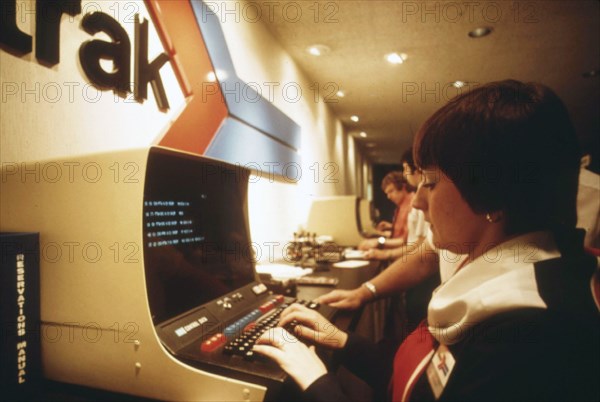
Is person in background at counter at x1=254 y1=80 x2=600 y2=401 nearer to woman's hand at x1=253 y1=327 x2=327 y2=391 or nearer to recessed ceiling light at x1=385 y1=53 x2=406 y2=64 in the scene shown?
woman's hand at x1=253 y1=327 x2=327 y2=391

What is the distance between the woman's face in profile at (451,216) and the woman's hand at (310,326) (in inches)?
15.1

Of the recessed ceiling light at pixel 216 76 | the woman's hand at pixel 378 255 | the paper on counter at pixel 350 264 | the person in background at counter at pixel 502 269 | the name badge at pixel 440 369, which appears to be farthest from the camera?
the woman's hand at pixel 378 255

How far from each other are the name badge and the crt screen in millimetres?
577

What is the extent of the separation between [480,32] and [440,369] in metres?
3.42

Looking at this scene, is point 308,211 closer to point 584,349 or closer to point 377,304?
point 377,304

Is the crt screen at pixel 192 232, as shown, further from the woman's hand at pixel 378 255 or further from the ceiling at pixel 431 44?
the woman's hand at pixel 378 255

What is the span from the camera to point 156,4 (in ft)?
4.86

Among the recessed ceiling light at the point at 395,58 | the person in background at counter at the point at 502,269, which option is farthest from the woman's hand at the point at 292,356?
the recessed ceiling light at the point at 395,58

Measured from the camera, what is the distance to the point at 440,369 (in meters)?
0.63

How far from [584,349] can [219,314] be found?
0.77m

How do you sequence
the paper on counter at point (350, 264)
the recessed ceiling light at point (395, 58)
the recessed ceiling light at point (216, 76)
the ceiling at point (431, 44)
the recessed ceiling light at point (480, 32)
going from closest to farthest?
the recessed ceiling light at point (216, 76) < the paper on counter at point (350, 264) < the ceiling at point (431, 44) < the recessed ceiling light at point (480, 32) < the recessed ceiling light at point (395, 58)

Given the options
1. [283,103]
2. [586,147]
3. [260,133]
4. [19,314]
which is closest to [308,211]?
[283,103]

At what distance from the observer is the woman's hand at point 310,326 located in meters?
0.87

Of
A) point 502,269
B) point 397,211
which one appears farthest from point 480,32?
point 502,269
